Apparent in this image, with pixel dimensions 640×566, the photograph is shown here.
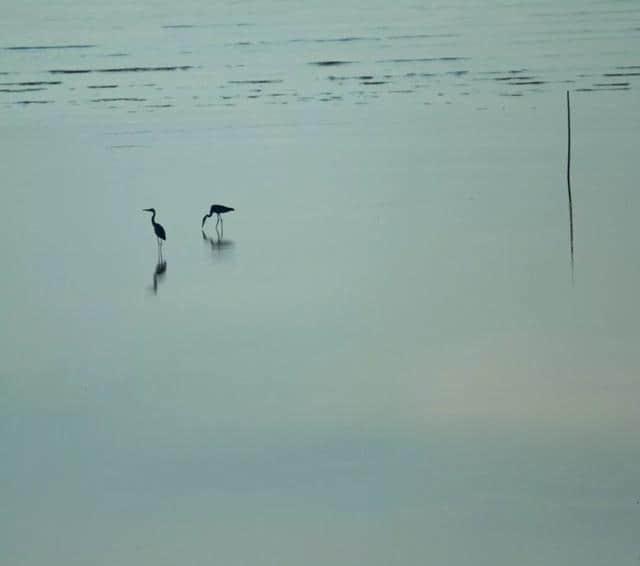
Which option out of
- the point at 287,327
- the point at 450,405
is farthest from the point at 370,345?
the point at 450,405

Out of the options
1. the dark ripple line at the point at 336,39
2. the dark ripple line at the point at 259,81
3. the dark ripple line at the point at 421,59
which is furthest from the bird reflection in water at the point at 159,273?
the dark ripple line at the point at 336,39

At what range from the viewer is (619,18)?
23.9 metres

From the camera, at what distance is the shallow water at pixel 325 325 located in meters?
7.05

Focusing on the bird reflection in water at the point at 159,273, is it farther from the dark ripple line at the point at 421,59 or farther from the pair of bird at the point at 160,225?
the dark ripple line at the point at 421,59

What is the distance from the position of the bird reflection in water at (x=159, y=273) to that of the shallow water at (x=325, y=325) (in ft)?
0.22

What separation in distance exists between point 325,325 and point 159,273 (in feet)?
6.35

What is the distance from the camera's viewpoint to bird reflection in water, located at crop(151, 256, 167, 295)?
10928 millimetres

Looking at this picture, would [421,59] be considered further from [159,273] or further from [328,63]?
[159,273]

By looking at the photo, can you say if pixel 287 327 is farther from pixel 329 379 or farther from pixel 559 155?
pixel 559 155

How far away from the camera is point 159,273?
11297 millimetres

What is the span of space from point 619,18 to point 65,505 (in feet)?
58.1

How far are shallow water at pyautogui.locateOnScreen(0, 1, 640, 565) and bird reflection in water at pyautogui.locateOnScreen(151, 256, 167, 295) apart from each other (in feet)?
0.22

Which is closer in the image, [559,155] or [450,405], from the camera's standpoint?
[450,405]

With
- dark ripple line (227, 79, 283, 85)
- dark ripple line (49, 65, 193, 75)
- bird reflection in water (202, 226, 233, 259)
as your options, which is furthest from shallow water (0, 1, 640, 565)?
dark ripple line (49, 65, 193, 75)
